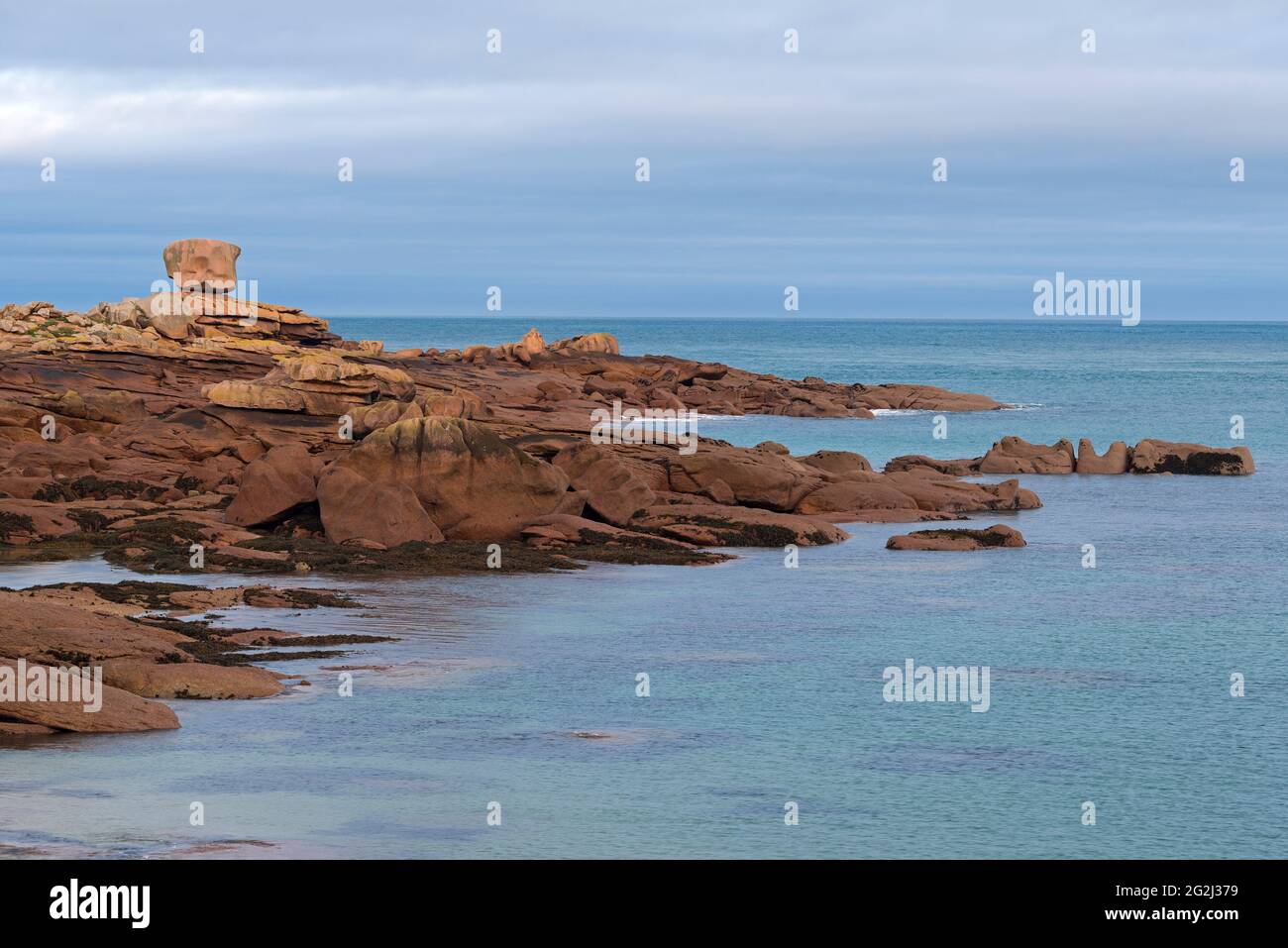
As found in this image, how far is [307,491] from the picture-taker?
42.3 metres

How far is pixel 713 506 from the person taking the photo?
47.0 metres

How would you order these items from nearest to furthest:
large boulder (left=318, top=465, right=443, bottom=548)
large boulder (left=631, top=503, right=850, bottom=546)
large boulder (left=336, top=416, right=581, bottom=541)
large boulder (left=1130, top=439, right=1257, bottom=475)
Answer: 1. large boulder (left=318, top=465, right=443, bottom=548)
2. large boulder (left=336, top=416, right=581, bottom=541)
3. large boulder (left=631, top=503, right=850, bottom=546)
4. large boulder (left=1130, top=439, right=1257, bottom=475)

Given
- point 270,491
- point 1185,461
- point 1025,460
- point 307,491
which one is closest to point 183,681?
point 270,491

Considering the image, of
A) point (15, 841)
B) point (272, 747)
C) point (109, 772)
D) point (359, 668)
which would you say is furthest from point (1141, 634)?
point (15, 841)

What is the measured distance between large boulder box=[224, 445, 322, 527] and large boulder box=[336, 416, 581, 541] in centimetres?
116

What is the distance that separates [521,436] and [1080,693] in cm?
2417

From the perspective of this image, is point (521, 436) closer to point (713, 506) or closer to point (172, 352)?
point (713, 506)

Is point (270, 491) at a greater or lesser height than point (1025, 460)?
lesser

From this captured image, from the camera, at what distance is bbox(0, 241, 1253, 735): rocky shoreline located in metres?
26.4

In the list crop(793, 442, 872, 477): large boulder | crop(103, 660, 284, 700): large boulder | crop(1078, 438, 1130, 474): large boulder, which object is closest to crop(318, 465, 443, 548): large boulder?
crop(103, 660, 284, 700): large boulder

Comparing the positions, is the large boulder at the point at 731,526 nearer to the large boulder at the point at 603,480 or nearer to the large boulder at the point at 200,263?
the large boulder at the point at 603,480

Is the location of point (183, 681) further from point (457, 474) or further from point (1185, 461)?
point (1185, 461)

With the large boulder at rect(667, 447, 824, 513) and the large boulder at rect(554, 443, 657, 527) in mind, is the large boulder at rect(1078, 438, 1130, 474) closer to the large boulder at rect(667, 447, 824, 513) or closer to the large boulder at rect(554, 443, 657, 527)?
the large boulder at rect(667, 447, 824, 513)

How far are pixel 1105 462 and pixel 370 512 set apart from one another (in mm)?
37256
